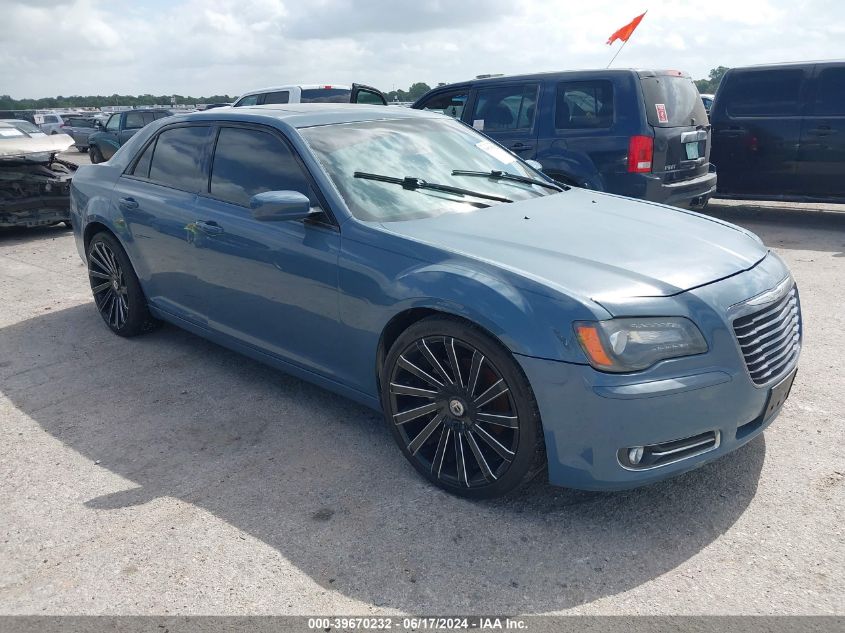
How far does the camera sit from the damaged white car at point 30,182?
9.42 meters

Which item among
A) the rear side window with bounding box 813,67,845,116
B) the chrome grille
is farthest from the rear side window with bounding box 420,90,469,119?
the chrome grille

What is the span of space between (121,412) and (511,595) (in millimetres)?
2655

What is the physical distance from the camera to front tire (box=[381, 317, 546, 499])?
2959mm

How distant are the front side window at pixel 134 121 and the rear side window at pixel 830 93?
17724 millimetres

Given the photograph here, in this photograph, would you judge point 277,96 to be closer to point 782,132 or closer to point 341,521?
point 782,132

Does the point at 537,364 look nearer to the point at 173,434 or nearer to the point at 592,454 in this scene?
the point at 592,454

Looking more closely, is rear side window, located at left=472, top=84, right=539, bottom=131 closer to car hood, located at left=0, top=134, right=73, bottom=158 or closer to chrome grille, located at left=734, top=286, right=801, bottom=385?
chrome grille, located at left=734, top=286, right=801, bottom=385

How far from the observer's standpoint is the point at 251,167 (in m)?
4.24

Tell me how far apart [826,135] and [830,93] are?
524 mm

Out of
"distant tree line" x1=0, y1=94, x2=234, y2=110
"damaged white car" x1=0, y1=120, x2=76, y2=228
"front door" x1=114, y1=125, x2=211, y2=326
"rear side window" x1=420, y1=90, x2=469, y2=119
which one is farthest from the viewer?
"distant tree line" x1=0, y1=94, x2=234, y2=110

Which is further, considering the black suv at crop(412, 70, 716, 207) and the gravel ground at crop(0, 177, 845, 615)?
the black suv at crop(412, 70, 716, 207)

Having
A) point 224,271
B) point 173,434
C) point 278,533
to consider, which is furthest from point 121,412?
point 278,533

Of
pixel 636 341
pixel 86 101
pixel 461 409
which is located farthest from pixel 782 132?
pixel 86 101

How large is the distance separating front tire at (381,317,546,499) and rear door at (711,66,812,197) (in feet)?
25.7
